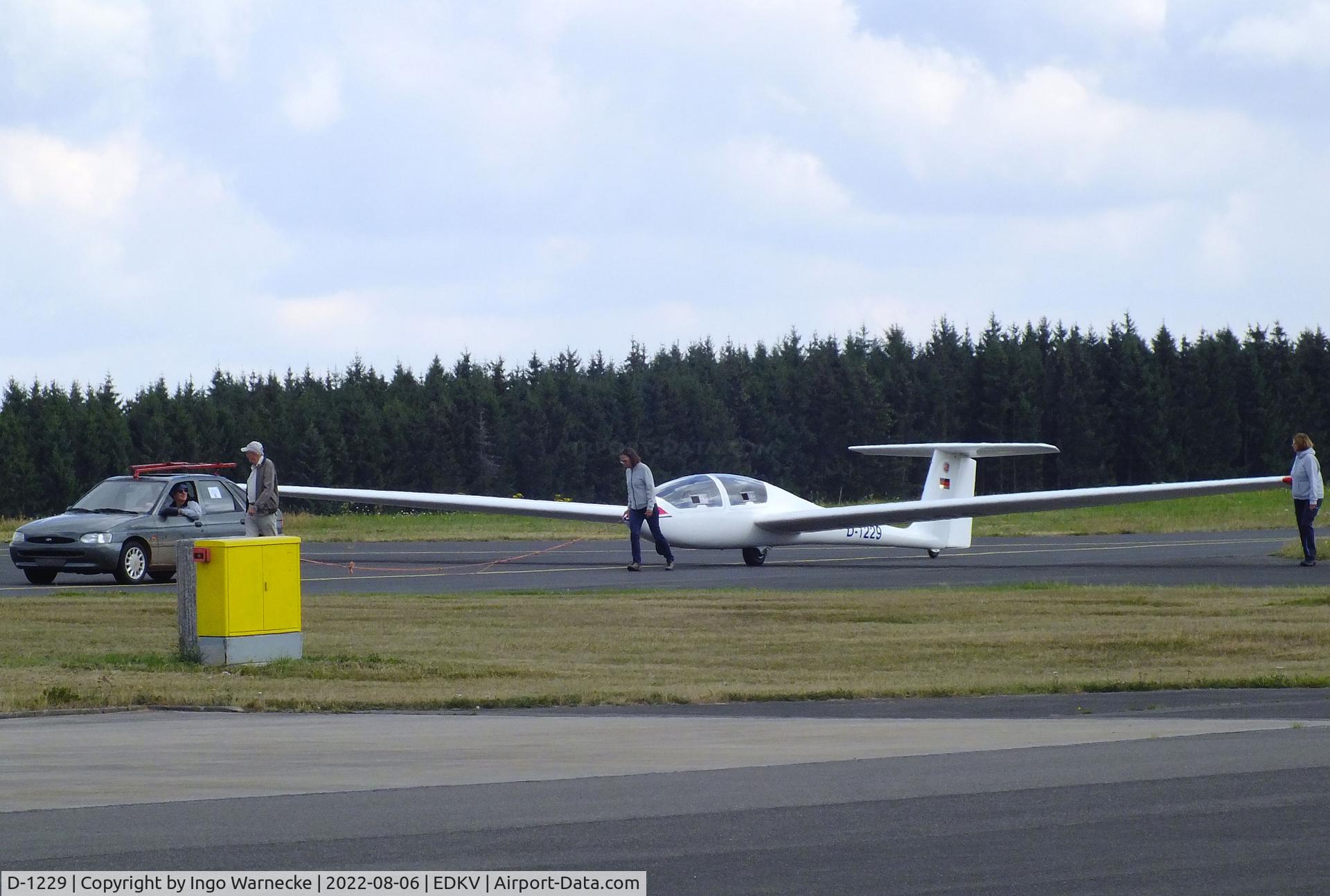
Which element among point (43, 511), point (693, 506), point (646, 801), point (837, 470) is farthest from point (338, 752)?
point (837, 470)

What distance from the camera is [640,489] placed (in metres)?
26.1

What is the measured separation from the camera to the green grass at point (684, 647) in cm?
1142

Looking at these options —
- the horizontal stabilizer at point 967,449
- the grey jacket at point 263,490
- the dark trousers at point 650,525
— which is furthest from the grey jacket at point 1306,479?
the grey jacket at point 263,490

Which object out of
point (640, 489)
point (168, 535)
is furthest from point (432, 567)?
point (168, 535)

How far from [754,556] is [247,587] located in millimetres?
17034

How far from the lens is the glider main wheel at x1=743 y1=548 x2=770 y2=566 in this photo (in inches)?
1145

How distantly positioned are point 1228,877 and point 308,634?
447 inches

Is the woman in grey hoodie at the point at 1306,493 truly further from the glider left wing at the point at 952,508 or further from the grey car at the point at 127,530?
the grey car at the point at 127,530

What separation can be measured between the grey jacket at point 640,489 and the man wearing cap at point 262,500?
7579 mm

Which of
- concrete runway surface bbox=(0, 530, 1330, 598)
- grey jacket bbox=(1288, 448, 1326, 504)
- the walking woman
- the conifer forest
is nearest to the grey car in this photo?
concrete runway surface bbox=(0, 530, 1330, 598)

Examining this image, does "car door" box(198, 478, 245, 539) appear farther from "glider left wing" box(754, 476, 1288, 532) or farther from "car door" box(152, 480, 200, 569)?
"glider left wing" box(754, 476, 1288, 532)

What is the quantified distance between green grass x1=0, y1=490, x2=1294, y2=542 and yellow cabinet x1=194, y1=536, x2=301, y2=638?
2614 centimetres

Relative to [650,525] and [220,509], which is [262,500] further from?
[650,525]

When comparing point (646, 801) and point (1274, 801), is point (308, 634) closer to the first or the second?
point (646, 801)
